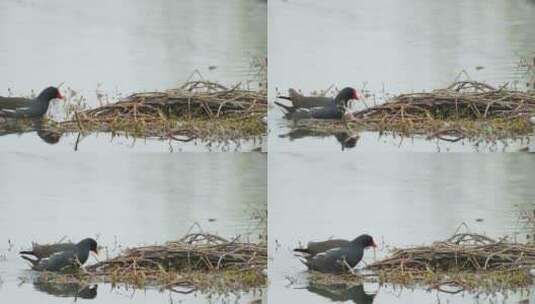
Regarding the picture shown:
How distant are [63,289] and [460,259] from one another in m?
1.27

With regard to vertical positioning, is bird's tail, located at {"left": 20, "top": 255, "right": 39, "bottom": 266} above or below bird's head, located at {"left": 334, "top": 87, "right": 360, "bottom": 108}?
below

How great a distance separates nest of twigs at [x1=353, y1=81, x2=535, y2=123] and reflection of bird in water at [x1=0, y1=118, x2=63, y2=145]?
98 cm

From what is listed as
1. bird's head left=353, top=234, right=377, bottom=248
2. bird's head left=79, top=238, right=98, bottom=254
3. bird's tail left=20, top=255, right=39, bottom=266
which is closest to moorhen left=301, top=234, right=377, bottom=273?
bird's head left=353, top=234, right=377, bottom=248

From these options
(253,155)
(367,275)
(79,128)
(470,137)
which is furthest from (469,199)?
(79,128)

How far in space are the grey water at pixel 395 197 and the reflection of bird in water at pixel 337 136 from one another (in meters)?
0.05

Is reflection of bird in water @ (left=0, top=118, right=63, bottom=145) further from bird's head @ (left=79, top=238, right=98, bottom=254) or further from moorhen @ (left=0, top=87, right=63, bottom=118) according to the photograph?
bird's head @ (left=79, top=238, right=98, bottom=254)

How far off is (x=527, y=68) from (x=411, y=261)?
72cm

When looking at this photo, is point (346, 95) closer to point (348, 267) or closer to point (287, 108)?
point (287, 108)

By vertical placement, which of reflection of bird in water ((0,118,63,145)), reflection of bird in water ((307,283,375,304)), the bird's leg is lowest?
reflection of bird in water ((307,283,375,304))

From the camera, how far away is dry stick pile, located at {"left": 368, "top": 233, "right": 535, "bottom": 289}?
133 inches

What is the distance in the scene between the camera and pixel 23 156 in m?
3.37

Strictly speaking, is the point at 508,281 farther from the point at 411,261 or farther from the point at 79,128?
the point at 79,128

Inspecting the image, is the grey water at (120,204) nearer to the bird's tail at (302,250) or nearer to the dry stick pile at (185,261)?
the dry stick pile at (185,261)

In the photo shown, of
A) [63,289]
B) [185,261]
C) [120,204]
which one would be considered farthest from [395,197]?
[63,289]
